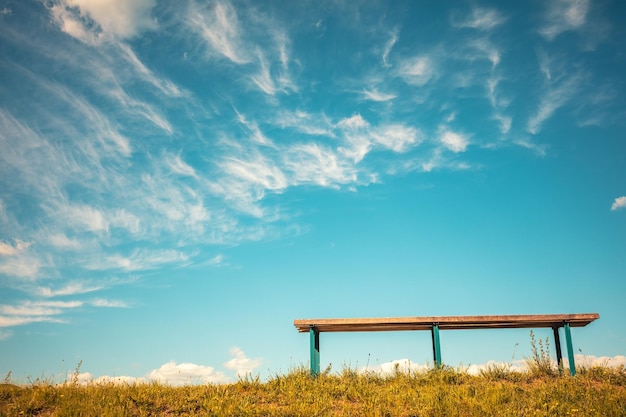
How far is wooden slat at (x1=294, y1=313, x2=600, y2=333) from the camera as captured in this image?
32.9 feet

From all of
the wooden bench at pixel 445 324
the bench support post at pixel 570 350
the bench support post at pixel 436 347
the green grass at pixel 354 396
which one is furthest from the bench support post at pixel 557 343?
the bench support post at pixel 436 347

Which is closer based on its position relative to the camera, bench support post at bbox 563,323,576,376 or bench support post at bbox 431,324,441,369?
bench support post at bbox 563,323,576,376

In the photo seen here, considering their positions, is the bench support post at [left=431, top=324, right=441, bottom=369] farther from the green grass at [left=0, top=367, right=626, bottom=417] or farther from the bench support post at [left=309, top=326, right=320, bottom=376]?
the bench support post at [left=309, top=326, right=320, bottom=376]

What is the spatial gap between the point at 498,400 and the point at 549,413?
806 mm

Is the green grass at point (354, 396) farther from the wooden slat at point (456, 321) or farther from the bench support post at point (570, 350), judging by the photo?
the wooden slat at point (456, 321)

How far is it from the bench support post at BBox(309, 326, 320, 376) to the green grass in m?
0.31

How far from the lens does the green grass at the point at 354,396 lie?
25.3 ft

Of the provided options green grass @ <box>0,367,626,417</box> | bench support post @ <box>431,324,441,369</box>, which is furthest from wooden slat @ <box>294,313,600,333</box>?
green grass @ <box>0,367,626,417</box>

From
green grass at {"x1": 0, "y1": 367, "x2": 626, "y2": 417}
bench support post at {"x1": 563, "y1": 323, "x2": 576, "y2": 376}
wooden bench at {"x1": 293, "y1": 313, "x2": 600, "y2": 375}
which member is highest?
wooden bench at {"x1": 293, "y1": 313, "x2": 600, "y2": 375}

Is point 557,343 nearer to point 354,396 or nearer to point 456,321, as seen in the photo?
point 456,321

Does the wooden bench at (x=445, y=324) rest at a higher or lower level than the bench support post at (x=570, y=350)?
higher

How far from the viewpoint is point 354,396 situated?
8.56m

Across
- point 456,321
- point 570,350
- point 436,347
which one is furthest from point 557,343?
point 436,347

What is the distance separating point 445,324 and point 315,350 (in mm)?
2980
